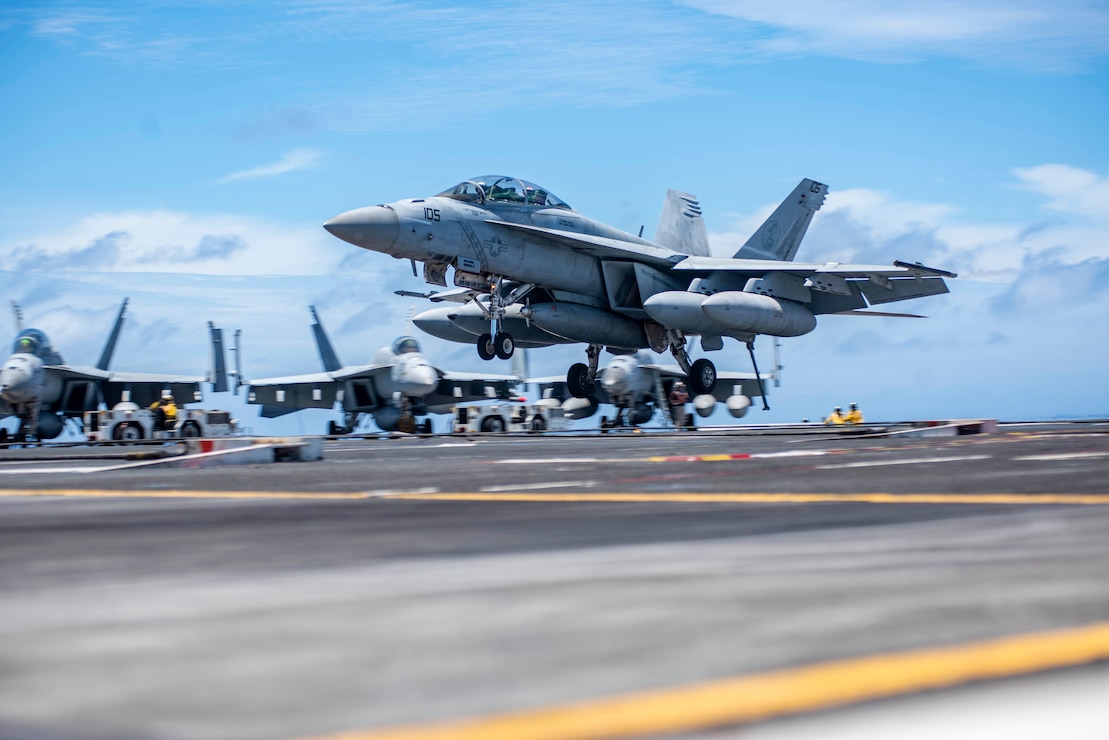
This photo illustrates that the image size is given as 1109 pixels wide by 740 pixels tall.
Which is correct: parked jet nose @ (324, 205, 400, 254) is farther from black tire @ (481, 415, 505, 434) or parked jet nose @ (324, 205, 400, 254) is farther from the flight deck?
black tire @ (481, 415, 505, 434)

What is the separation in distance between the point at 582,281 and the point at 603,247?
996 mm

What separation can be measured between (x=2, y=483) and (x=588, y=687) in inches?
437

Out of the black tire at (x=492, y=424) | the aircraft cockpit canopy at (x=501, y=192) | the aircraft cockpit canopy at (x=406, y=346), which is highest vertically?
the aircraft cockpit canopy at (x=501, y=192)

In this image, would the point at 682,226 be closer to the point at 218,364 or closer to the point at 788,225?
the point at 788,225

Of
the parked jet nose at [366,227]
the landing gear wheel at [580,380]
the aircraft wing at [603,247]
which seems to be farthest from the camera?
the landing gear wheel at [580,380]

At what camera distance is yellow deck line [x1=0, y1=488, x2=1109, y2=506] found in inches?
279

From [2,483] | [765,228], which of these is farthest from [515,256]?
[2,483]

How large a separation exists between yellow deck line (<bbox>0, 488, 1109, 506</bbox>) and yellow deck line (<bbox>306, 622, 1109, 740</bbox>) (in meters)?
4.43

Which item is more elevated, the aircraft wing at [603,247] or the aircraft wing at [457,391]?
the aircraft wing at [603,247]

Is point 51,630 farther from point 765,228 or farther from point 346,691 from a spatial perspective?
point 765,228

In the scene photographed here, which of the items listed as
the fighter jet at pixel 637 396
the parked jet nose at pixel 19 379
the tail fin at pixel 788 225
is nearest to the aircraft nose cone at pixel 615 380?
the fighter jet at pixel 637 396

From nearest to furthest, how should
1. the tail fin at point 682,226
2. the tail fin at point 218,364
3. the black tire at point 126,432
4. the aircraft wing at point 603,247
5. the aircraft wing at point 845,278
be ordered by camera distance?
the aircraft wing at point 603,247
the aircraft wing at point 845,278
the tail fin at point 682,226
the black tire at point 126,432
the tail fin at point 218,364

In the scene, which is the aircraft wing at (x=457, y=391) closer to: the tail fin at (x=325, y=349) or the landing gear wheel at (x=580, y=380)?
the tail fin at (x=325, y=349)

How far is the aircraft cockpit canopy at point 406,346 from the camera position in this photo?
4759 centimetres
